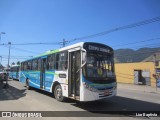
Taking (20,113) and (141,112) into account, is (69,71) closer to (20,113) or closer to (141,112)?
(20,113)

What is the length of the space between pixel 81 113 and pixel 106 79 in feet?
7.21

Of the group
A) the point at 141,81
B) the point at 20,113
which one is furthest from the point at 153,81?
the point at 20,113

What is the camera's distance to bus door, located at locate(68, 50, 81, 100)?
1012 cm

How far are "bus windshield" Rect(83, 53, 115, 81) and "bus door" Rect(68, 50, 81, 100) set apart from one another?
57cm

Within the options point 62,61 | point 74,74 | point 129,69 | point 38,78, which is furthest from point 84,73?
point 129,69

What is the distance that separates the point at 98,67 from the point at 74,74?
1343 millimetres

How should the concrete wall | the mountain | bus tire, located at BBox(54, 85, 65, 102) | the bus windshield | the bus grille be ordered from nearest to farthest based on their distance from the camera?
the bus windshield < the bus grille < bus tire, located at BBox(54, 85, 65, 102) < the concrete wall < the mountain

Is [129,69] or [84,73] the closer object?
[84,73]

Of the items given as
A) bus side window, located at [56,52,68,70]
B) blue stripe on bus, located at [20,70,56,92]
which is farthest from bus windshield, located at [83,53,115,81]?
blue stripe on bus, located at [20,70,56,92]

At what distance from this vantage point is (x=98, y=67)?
1004 cm

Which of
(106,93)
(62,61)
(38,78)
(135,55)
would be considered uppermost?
(135,55)

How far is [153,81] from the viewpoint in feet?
104

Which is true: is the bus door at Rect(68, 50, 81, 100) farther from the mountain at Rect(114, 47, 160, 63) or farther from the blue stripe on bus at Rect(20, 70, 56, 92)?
the mountain at Rect(114, 47, 160, 63)

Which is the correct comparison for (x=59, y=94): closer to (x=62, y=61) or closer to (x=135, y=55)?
(x=62, y=61)
